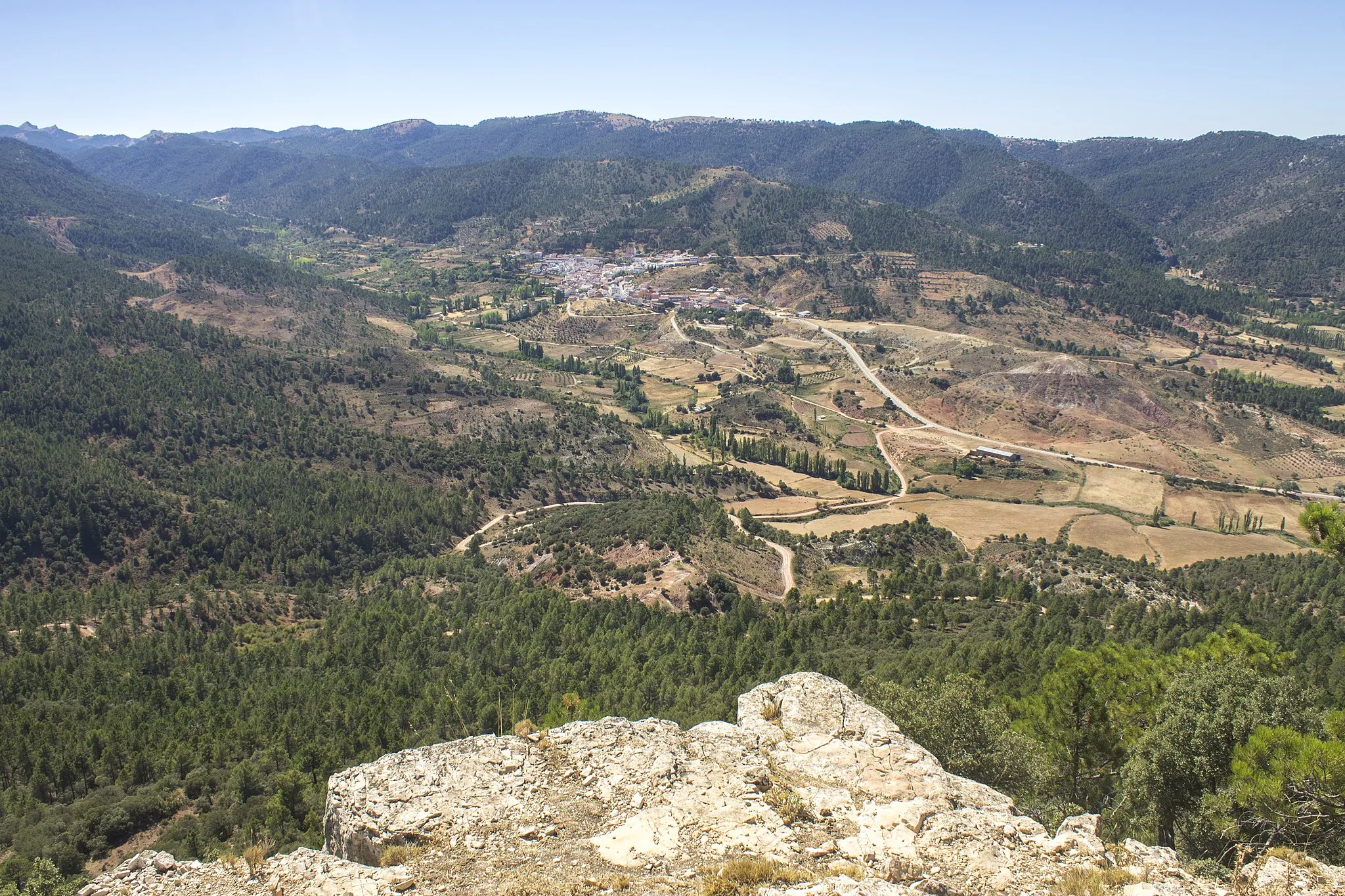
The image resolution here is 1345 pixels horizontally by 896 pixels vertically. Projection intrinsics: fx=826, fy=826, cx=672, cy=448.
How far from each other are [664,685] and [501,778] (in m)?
33.7

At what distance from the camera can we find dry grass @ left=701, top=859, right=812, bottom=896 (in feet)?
68.8

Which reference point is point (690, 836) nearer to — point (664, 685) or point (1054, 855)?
point (1054, 855)

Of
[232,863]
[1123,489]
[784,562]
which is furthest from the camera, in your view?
[1123,489]

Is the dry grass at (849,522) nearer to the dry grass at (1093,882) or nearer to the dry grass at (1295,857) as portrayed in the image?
the dry grass at (1295,857)

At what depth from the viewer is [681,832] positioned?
2436 cm

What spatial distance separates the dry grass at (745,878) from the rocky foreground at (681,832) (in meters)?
0.05

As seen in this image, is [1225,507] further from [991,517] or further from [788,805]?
[788,805]

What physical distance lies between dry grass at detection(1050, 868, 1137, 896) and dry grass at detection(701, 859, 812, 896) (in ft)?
21.3

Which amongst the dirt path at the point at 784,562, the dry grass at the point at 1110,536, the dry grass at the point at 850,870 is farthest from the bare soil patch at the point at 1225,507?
the dry grass at the point at 850,870

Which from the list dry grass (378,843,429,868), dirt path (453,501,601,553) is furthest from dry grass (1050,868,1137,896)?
dirt path (453,501,601,553)

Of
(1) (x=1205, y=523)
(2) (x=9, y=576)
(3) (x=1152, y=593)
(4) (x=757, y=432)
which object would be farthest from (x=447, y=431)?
(1) (x=1205, y=523)

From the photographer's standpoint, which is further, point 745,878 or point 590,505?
point 590,505

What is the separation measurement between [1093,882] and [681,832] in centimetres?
1096

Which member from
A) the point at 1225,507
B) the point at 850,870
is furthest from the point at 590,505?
the point at 850,870
